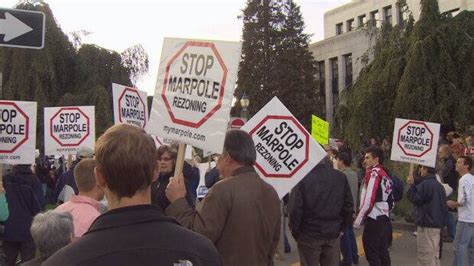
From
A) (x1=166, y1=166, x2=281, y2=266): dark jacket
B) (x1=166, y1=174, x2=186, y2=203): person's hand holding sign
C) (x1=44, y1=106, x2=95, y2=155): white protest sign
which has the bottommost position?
(x1=166, y1=166, x2=281, y2=266): dark jacket

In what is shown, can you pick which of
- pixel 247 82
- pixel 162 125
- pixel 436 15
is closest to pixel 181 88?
pixel 162 125

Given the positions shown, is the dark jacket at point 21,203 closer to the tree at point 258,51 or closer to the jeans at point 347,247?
the jeans at point 347,247

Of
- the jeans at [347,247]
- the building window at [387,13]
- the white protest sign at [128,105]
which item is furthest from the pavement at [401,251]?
the building window at [387,13]

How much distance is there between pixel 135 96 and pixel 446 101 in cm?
1591

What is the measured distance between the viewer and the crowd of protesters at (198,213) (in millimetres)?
1899

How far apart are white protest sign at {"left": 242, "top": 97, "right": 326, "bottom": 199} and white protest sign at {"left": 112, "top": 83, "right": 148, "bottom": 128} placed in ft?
8.12

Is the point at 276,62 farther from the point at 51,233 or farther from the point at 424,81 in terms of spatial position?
the point at 51,233

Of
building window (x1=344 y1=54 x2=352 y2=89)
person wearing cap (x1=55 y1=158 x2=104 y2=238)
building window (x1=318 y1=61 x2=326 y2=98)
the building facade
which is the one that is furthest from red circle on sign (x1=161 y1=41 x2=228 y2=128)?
building window (x1=318 y1=61 x2=326 y2=98)

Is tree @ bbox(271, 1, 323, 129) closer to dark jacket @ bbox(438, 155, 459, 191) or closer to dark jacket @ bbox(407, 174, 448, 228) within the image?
dark jacket @ bbox(438, 155, 459, 191)

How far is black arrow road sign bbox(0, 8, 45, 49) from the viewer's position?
5.31 m

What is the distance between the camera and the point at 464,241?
7754 millimetres

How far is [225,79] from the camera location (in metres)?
4.17

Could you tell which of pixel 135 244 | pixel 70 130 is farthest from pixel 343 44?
pixel 135 244

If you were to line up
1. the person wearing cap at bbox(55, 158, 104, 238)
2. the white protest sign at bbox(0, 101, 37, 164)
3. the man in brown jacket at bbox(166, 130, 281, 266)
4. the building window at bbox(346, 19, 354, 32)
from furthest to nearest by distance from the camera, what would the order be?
the building window at bbox(346, 19, 354, 32) < the white protest sign at bbox(0, 101, 37, 164) < the person wearing cap at bbox(55, 158, 104, 238) < the man in brown jacket at bbox(166, 130, 281, 266)
